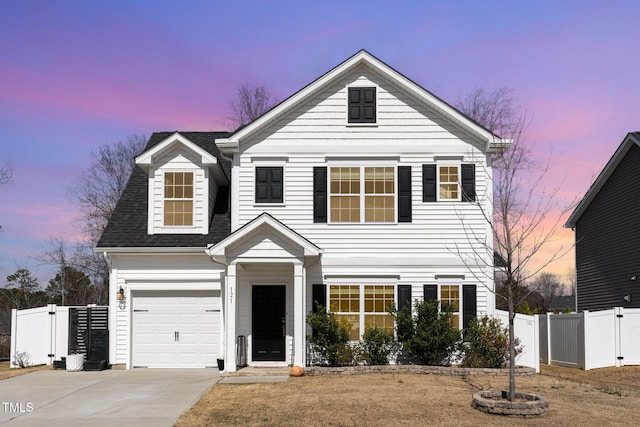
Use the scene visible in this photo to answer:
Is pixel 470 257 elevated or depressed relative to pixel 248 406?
elevated

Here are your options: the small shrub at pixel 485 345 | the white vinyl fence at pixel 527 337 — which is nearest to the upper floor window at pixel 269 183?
the small shrub at pixel 485 345

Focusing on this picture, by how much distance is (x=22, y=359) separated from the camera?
2112 centimetres

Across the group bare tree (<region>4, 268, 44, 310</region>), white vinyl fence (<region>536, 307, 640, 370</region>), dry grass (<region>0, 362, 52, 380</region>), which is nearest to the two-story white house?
dry grass (<region>0, 362, 52, 380</region>)

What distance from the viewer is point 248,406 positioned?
44.3 feet

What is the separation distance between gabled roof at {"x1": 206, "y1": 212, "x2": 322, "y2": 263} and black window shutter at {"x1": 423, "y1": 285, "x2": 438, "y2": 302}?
3464 mm

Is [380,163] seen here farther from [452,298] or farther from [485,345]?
[485,345]

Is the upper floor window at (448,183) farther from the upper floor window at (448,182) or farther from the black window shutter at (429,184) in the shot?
the black window shutter at (429,184)

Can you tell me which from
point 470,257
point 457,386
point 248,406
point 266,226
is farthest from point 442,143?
point 248,406

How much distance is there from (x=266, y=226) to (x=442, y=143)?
5802mm

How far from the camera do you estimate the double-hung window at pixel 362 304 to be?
19609 mm

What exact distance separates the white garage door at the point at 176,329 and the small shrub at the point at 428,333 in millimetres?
5537

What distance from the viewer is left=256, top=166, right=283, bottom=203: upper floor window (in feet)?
65.8

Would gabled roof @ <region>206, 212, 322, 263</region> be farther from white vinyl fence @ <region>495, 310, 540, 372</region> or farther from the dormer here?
white vinyl fence @ <region>495, 310, 540, 372</region>

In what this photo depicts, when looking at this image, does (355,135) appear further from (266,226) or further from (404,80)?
(266,226)
